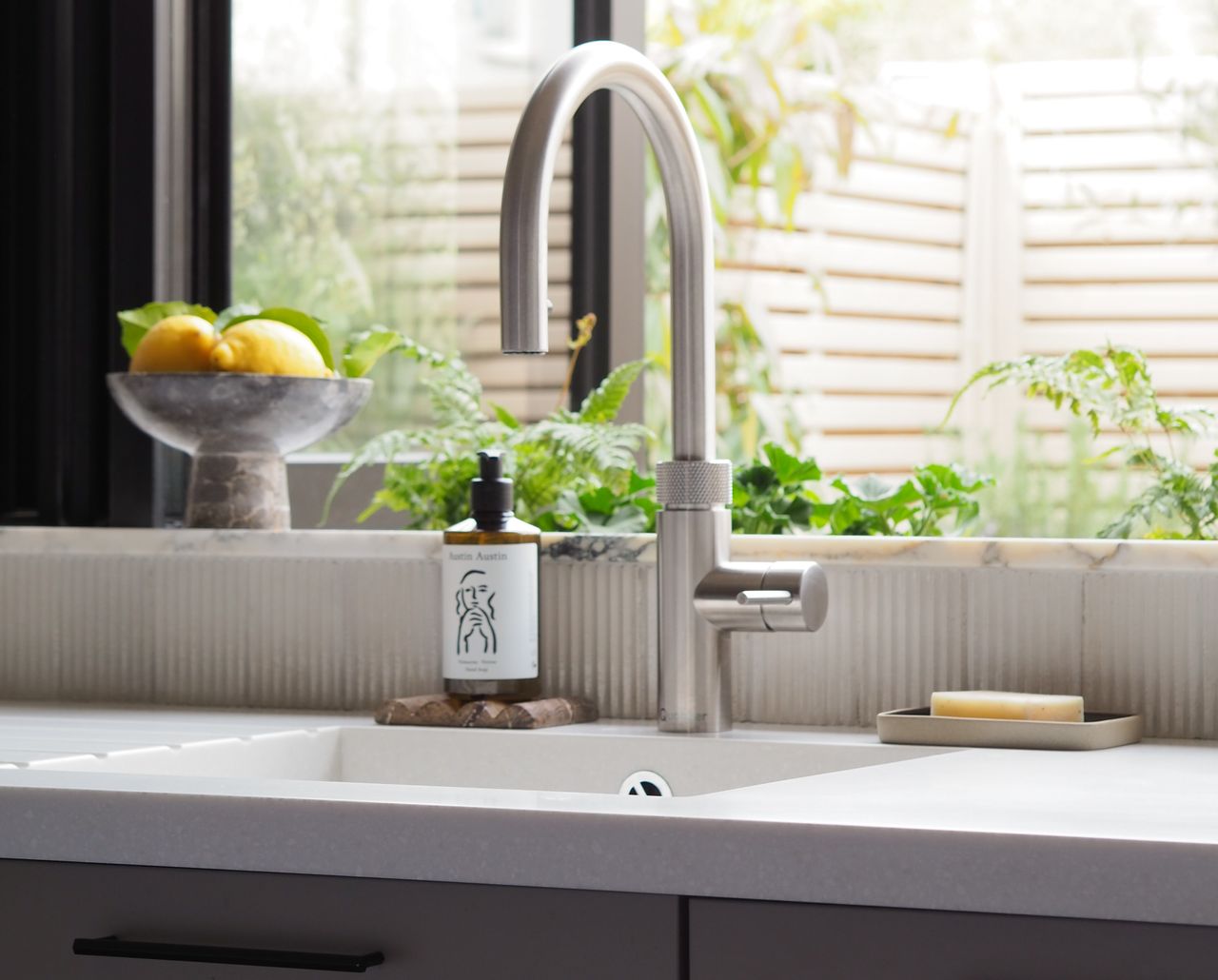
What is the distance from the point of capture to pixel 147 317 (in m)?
1.57

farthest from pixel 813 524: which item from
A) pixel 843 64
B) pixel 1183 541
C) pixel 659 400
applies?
pixel 843 64

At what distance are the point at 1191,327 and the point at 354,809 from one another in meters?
2.66

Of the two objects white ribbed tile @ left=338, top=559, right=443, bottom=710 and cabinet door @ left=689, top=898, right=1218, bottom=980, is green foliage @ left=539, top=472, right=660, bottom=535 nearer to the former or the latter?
white ribbed tile @ left=338, top=559, right=443, bottom=710

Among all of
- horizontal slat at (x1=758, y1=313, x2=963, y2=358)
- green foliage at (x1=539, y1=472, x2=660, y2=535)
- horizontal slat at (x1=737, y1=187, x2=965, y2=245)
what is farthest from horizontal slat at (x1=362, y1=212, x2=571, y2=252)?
horizontal slat at (x1=737, y1=187, x2=965, y2=245)

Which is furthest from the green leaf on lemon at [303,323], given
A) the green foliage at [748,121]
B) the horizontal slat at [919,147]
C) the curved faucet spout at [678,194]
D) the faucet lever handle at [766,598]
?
the horizontal slat at [919,147]

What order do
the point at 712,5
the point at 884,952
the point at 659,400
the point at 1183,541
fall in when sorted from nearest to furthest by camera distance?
the point at 884,952
the point at 1183,541
the point at 659,400
the point at 712,5

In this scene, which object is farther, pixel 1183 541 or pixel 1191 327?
pixel 1191 327

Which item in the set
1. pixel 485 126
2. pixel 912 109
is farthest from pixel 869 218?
pixel 485 126

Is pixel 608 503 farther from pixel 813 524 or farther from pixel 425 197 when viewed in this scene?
pixel 425 197

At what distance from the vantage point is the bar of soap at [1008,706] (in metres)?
1.14

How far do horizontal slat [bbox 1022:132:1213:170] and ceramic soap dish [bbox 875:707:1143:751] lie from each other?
89.4 inches

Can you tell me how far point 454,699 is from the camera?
129cm

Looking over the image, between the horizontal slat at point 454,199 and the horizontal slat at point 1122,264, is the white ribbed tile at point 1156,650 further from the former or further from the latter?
the horizontal slat at point 1122,264

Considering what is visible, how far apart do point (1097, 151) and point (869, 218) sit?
0.45m
